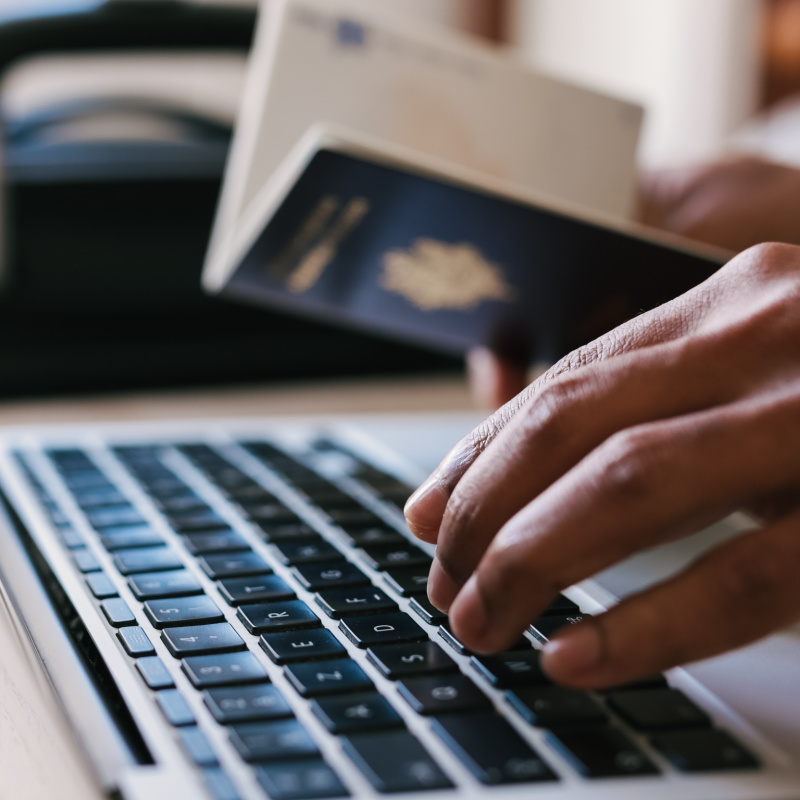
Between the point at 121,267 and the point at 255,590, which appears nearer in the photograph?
the point at 255,590

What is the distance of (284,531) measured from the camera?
1.15ft

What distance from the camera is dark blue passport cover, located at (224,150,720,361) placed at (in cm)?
34

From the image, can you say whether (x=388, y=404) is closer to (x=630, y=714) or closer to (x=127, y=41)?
(x=127, y=41)

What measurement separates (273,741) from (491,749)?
4cm

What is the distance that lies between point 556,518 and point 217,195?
65 centimetres

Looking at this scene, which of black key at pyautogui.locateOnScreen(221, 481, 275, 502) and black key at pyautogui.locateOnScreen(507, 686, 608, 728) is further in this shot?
black key at pyautogui.locateOnScreen(221, 481, 275, 502)

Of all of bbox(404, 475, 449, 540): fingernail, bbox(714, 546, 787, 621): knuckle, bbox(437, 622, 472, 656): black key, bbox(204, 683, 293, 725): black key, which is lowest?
bbox(204, 683, 293, 725): black key

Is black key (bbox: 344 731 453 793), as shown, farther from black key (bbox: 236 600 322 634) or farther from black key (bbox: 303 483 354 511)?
black key (bbox: 303 483 354 511)

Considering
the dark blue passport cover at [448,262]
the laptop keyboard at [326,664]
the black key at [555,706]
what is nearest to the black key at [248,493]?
the laptop keyboard at [326,664]

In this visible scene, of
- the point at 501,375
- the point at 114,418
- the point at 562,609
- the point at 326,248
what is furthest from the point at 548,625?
the point at 114,418

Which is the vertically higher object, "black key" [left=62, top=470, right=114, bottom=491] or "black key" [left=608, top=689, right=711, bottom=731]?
"black key" [left=608, top=689, right=711, bottom=731]

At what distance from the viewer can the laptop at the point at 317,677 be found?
181mm

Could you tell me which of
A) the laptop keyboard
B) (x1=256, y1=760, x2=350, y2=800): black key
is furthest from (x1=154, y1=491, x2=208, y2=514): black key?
(x1=256, y1=760, x2=350, y2=800): black key

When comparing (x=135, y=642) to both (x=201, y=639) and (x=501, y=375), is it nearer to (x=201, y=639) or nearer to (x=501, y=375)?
(x=201, y=639)
